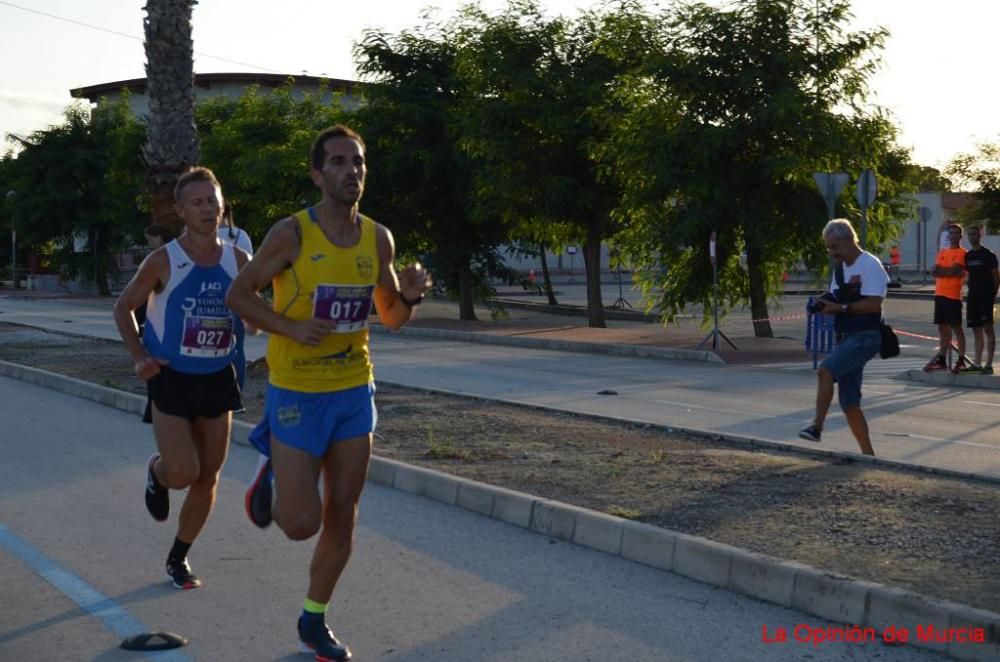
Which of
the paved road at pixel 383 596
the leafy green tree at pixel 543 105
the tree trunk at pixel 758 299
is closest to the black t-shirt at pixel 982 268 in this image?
the tree trunk at pixel 758 299

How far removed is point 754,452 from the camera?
1052 centimetres

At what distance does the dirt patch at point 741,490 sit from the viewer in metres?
6.49

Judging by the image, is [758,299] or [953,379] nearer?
[953,379]

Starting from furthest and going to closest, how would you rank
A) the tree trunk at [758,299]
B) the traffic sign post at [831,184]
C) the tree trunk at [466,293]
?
1. the tree trunk at [466,293]
2. the tree trunk at [758,299]
3. the traffic sign post at [831,184]

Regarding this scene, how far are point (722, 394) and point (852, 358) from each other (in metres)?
6.96

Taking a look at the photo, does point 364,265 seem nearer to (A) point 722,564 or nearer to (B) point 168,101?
(A) point 722,564

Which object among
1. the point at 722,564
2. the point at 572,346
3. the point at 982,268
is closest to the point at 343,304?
the point at 722,564

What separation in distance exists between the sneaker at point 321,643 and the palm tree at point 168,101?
12.5 metres

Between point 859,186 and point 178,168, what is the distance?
9.92 metres

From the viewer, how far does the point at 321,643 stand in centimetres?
512

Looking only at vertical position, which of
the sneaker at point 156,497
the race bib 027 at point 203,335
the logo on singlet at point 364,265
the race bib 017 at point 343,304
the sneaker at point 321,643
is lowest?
the sneaker at point 321,643

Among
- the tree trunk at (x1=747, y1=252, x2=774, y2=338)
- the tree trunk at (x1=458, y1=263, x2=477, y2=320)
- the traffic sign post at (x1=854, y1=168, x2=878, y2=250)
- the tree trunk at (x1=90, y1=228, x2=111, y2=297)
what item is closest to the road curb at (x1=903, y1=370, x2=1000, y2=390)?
the traffic sign post at (x1=854, y1=168, x2=878, y2=250)

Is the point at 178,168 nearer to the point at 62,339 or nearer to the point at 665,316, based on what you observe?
the point at 62,339

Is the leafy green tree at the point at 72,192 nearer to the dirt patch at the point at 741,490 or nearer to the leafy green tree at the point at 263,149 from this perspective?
the leafy green tree at the point at 263,149
